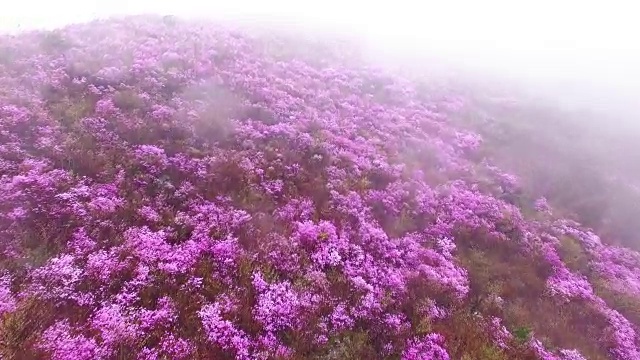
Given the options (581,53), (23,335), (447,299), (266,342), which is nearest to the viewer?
(23,335)

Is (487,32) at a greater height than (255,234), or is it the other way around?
(255,234)

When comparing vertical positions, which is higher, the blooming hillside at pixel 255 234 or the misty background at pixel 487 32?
the blooming hillside at pixel 255 234

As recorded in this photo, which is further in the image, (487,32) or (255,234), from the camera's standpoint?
(487,32)

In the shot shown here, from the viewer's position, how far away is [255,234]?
1225cm

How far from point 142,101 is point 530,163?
1646 cm

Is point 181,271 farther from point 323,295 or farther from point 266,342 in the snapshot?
point 323,295

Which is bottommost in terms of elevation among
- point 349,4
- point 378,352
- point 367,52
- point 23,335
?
point 349,4

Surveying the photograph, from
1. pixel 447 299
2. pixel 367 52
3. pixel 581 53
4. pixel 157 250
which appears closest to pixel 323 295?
pixel 447 299

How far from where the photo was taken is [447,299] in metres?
11.7

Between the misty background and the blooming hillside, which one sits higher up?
the blooming hillside

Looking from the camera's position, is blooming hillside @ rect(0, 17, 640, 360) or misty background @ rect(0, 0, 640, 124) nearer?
blooming hillside @ rect(0, 17, 640, 360)

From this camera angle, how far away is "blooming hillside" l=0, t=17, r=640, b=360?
9.46 m

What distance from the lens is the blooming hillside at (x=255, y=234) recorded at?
31.0ft

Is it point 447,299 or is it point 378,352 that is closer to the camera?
point 378,352
